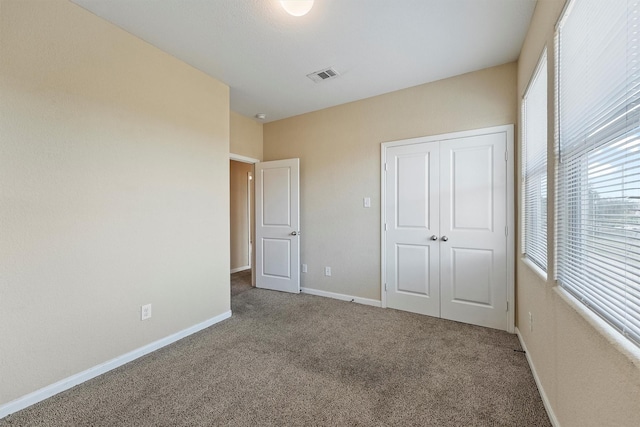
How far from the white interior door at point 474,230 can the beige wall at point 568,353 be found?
1.67 ft

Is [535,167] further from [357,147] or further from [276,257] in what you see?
[276,257]

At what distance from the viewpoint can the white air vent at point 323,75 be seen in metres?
2.79

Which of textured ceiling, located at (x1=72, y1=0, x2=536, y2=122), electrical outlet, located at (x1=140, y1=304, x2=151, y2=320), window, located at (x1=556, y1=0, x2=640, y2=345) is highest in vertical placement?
textured ceiling, located at (x1=72, y1=0, x2=536, y2=122)

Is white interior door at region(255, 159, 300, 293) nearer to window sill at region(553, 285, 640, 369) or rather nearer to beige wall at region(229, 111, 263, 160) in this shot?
beige wall at region(229, 111, 263, 160)

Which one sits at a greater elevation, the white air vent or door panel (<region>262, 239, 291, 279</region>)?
the white air vent

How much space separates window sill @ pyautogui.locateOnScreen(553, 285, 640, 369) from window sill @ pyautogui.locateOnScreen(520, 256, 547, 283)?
48 cm

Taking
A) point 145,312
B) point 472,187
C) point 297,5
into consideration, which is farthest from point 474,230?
point 145,312

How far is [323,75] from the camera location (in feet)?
9.43

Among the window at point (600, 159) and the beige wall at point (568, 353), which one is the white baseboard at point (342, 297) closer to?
the beige wall at point (568, 353)

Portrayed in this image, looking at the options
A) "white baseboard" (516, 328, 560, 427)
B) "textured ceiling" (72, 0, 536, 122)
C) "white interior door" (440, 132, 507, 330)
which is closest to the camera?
"white baseboard" (516, 328, 560, 427)

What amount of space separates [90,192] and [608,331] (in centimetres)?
290

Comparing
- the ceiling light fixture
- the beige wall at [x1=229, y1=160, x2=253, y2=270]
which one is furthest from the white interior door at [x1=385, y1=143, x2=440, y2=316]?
the beige wall at [x1=229, y1=160, x2=253, y2=270]

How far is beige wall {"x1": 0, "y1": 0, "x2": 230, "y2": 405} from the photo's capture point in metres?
1.66

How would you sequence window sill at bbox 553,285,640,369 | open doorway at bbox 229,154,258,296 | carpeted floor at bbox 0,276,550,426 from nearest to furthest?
window sill at bbox 553,285,640,369 < carpeted floor at bbox 0,276,550,426 < open doorway at bbox 229,154,258,296
